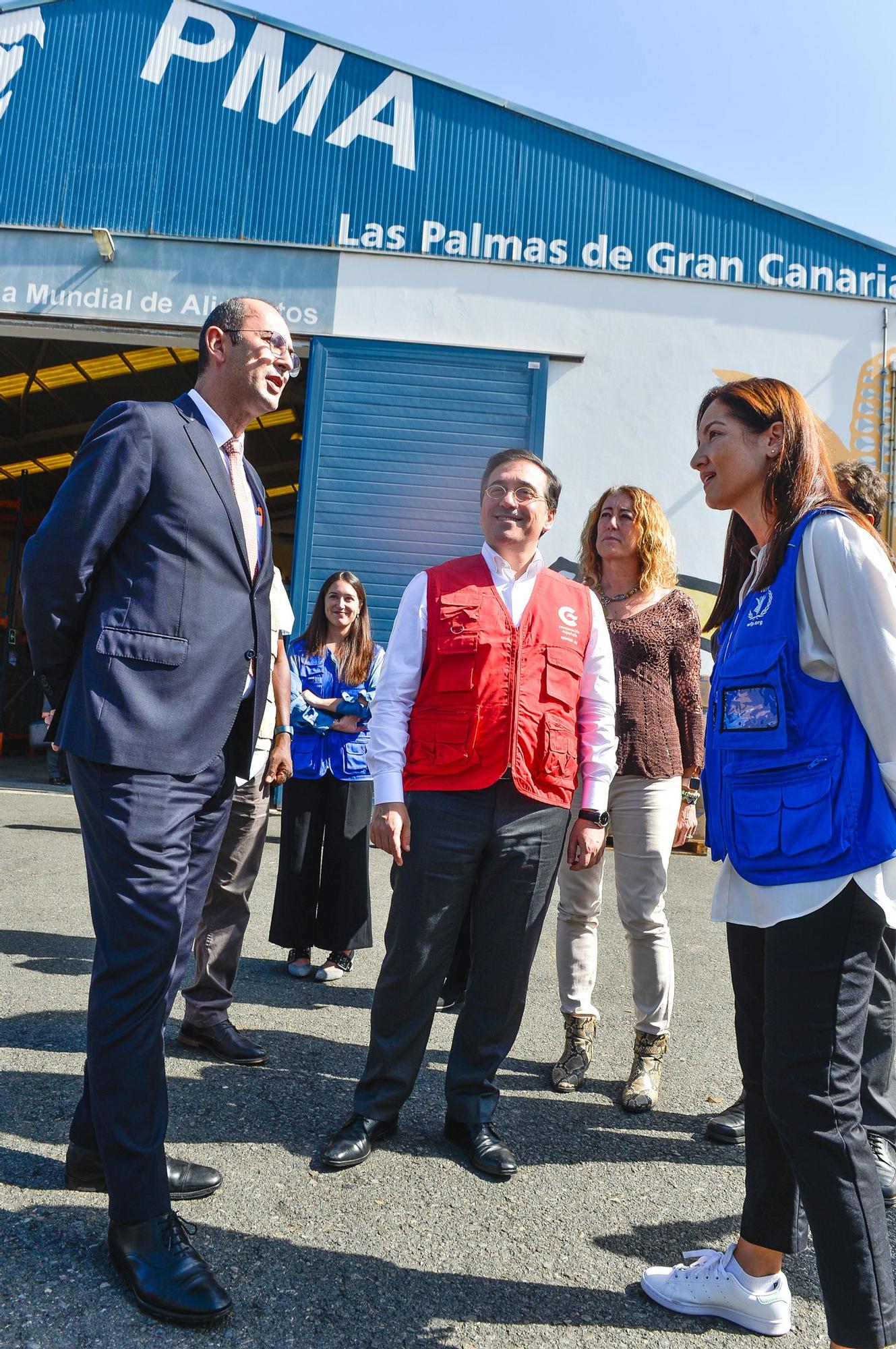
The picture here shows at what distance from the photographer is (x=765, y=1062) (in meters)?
1.75

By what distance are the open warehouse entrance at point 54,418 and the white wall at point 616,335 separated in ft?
4.61

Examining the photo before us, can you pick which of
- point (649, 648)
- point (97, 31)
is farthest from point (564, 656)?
point (97, 31)

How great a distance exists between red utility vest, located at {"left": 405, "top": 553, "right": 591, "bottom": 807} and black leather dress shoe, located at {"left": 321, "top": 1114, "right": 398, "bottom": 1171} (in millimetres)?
942

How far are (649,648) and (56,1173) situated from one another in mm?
2466

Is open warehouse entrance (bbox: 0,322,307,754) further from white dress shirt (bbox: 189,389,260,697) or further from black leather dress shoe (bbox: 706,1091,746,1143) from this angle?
black leather dress shoe (bbox: 706,1091,746,1143)

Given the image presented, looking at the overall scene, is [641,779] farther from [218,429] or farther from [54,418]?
[54,418]

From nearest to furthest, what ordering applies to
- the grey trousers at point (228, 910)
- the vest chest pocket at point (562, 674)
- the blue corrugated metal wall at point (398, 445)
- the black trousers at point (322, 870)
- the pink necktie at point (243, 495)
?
the pink necktie at point (243, 495) < the vest chest pocket at point (562, 674) < the grey trousers at point (228, 910) < the black trousers at point (322, 870) < the blue corrugated metal wall at point (398, 445)

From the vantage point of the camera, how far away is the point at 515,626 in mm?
2742

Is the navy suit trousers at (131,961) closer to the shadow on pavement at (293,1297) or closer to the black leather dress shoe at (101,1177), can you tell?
the shadow on pavement at (293,1297)

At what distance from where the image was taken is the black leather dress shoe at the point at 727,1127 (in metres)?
2.88

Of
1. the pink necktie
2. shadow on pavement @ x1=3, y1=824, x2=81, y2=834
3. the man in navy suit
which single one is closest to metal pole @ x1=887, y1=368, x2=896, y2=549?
shadow on pavement @ x1=3, y1=824, x2=81, y2=834

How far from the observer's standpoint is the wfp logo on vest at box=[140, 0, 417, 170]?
9.94 metres

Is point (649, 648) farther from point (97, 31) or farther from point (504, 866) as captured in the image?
point (97, 31)

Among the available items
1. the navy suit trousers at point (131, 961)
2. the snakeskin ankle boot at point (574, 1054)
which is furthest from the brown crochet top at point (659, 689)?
the navy suit trousers at point (131, 961)
